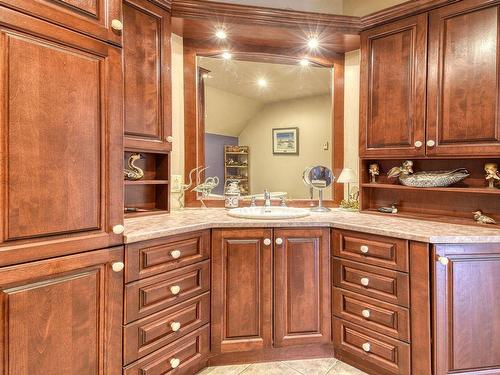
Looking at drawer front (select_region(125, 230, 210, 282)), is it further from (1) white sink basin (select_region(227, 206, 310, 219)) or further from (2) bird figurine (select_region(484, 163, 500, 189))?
(2) bird figurine (select_region(484, 163, 500, 189))

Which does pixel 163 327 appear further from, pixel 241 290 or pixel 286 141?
pixel 286 141

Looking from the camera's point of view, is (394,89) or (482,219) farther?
(394,89)

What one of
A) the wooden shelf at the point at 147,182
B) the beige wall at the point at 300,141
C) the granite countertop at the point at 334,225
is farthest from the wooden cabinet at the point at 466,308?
the wooden shelf at the point at 147,182

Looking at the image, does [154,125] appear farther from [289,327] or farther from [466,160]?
[466,160]

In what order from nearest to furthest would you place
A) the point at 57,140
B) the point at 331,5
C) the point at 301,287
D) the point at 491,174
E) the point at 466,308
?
the point at 57,140, the point at 466,308, the point at 491,174, the point at 301,287, the point at 331,5

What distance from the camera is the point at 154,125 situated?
6.50 ft

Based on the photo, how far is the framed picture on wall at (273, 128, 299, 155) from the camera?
2.43 m

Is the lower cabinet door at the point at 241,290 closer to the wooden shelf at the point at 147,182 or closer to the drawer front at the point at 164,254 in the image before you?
the drawer front at the point at 164,254

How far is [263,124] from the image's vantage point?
2.43m

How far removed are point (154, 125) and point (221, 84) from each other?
714mm

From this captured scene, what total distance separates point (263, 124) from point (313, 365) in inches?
66.1

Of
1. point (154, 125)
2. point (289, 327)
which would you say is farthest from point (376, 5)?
point (289, 327)

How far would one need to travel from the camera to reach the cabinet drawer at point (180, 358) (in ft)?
4.97

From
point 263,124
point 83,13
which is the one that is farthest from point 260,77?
point 83,13
